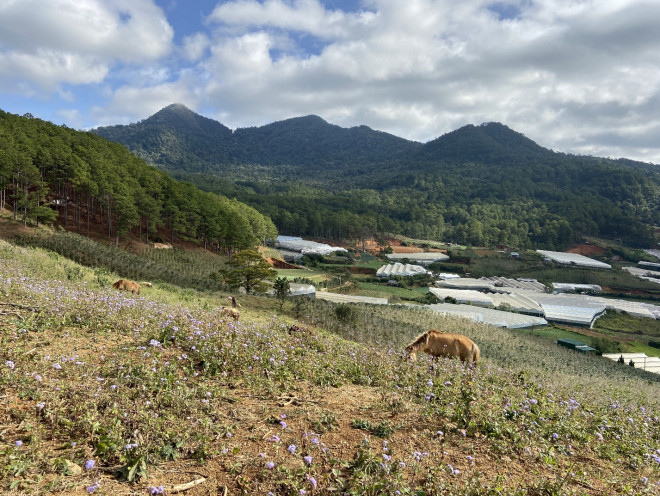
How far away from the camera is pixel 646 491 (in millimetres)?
4312

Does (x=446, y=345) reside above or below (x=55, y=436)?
below

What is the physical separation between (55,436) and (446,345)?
10.9 metres

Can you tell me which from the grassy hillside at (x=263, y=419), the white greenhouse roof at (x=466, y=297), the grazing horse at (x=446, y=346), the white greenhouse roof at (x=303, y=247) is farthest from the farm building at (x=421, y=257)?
the grassy hillside at (x=263, y=419)

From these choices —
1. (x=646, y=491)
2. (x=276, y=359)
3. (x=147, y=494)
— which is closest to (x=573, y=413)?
(x=646, y=491)

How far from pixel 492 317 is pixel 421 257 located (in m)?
48.5

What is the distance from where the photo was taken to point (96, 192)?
4253cm

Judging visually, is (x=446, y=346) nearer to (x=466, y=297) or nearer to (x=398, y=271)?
(x=466, y=297)

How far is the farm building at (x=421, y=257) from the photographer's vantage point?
295 feet

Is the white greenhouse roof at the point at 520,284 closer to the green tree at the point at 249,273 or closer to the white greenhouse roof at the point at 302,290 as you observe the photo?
the white greenhouse roof at the point at 302,290

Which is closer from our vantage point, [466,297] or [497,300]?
[466,297]

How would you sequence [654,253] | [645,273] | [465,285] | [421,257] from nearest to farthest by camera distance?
[465,285]
[645,273]
[421,257]
[654,253]

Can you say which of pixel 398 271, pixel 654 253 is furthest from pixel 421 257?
pixel 654 253

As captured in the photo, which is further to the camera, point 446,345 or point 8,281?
point 446,345

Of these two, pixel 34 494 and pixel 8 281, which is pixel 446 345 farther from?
pixel 8 281
